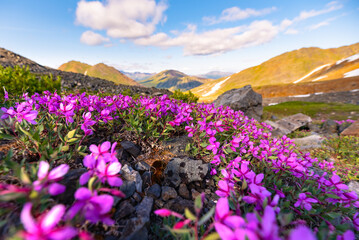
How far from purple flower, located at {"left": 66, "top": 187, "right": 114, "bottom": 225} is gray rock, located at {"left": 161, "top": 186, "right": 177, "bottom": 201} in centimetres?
141

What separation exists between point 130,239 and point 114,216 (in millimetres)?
283

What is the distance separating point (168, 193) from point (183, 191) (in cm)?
24

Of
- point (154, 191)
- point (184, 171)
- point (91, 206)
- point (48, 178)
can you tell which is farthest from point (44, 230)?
point (184, 171)

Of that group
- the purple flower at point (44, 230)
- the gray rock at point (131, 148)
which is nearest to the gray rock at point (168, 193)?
the gray rock at point (131, 148)

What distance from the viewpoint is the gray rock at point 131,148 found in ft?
9.33

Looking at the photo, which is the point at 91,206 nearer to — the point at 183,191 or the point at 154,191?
the point at 154,191

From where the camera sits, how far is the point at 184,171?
2584 mm

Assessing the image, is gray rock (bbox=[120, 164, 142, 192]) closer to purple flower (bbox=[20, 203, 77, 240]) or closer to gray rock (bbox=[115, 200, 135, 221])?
gray rock (bbox=[115, 200, 135, 221])

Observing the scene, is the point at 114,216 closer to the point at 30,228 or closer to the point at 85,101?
the point at 30,228

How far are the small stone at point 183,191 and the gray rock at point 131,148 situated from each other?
3.32ft

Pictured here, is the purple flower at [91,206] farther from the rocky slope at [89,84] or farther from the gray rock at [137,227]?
the rocky slope at [89,84]

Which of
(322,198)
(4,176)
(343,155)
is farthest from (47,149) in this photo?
(343,155)

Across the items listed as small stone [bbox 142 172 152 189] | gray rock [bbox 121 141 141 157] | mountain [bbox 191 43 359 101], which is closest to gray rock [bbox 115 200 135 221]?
small stone [bbox 142 172 152 189]

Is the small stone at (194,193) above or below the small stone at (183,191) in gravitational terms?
below
